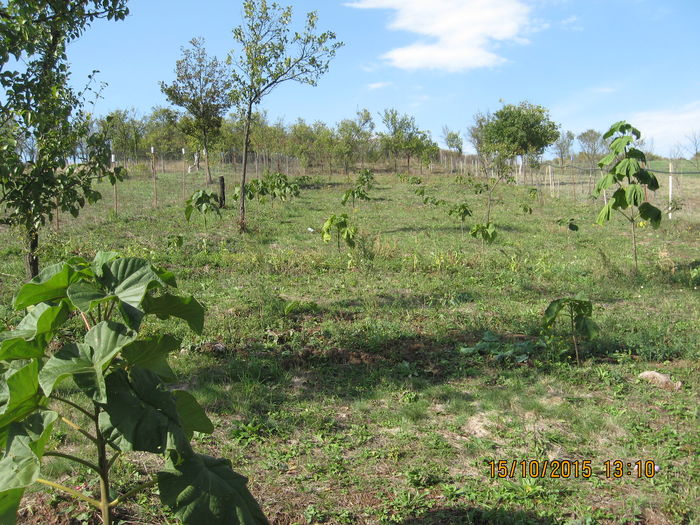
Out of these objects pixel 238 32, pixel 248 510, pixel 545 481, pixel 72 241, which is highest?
pixel 238 32

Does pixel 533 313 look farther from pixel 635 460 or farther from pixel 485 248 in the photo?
pixel 485 248

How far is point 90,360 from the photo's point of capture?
5.25ft

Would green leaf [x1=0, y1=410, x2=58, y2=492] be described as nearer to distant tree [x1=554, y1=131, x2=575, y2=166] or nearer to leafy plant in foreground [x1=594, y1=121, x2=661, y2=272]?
leafy plant in foreground [x1=594, y1=121, x2=661, y2=272]

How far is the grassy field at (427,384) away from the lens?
2.88 m

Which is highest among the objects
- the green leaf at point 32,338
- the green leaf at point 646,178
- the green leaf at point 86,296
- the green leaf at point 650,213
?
the green leaf at point 646,178

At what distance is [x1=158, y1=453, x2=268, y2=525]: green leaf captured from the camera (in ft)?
5.62

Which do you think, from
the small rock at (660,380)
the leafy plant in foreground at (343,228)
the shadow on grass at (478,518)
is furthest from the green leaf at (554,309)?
the leafy plant in foreground at (343,228)

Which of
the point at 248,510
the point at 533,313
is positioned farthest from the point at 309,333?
the point at 248,510

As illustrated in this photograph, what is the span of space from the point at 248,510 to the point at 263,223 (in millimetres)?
12982

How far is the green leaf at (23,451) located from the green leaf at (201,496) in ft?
1.26

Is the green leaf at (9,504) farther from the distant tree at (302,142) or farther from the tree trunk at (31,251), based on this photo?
the distant tree at (302,142)

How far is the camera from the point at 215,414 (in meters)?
3.93
